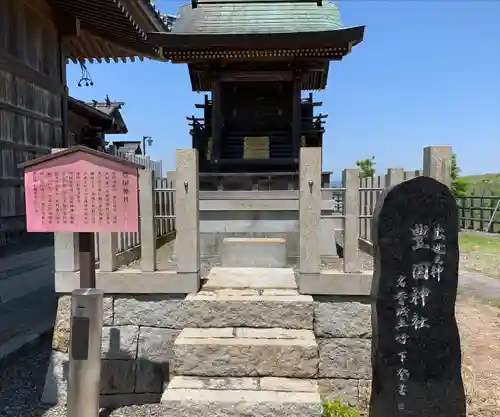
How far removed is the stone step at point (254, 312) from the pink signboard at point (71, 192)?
127 centimetres

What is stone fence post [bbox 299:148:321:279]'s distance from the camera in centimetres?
411

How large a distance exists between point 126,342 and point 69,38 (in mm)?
8131

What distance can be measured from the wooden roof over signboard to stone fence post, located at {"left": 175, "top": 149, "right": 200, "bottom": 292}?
16.6 ft

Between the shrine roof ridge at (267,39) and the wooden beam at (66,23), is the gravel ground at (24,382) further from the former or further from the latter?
the wooden beam at (66,23)

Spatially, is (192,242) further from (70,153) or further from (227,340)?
(70,153)

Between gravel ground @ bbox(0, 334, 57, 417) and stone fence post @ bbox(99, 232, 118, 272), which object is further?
→ stone fence post @ bbox(99, 232, 118, 272)

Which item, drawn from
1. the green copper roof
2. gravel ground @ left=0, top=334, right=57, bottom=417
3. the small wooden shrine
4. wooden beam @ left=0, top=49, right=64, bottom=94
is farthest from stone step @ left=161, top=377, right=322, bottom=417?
the green copper roof

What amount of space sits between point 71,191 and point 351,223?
2612 millimetres

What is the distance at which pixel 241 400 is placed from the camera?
3.11 m

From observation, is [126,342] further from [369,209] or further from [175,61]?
[175,61]

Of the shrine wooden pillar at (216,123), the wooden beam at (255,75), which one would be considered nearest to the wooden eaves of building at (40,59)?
the wooden beam at (255,75)

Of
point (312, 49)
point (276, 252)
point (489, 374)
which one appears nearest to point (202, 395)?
point (276, 252)

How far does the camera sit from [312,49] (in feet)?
28.7

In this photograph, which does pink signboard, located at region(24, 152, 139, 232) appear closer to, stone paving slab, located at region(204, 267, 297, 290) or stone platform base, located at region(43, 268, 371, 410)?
stone platform base, located at region(43, 268, 371, 410)
